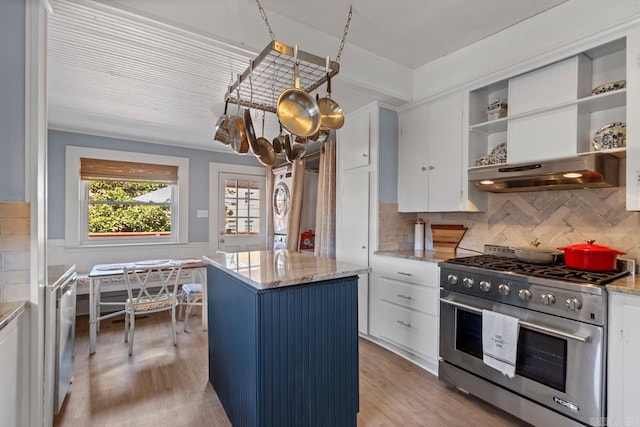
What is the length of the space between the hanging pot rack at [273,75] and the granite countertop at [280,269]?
3.36ft

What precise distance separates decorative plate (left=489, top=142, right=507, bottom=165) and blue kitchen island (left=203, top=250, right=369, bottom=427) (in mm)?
1550

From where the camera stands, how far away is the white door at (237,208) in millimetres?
4777

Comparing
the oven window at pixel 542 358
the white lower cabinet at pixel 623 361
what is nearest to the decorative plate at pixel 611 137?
the white lower cabinet at pixel 623 361

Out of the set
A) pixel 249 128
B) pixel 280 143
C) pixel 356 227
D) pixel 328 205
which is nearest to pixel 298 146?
pixel 280 143

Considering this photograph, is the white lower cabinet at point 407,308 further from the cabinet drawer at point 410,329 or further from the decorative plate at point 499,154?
the decorative plate at point 499,154

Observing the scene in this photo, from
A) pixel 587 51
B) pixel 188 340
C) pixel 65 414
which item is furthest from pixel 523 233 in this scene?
pixel 65 414

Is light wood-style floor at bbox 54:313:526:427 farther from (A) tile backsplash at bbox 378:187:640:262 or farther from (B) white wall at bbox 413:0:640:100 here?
(B) white wall at bbox 413:0:640:100

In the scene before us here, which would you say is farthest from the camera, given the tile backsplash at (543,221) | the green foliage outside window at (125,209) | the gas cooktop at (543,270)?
the green foliage outside window at (125,209)

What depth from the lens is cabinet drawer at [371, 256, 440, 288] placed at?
2.43 meters

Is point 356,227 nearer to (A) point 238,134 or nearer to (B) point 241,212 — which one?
(A) point 238,134

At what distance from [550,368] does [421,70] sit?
2427 millimetres

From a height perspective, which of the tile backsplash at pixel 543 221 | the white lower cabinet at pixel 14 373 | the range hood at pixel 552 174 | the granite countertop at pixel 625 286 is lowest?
the white lower cabinet at pixel 14 373

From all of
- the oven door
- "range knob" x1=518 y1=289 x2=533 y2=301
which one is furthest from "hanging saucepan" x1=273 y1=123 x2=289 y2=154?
"range knob" x1=518 y1=289 x2=533 y2=301

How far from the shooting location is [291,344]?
158 cm
